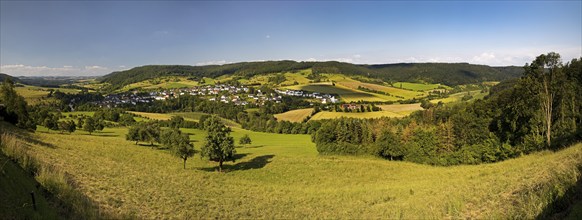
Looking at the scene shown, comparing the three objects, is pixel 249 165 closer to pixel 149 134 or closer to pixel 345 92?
pixel 149 134

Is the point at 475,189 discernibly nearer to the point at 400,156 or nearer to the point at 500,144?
the point at 500,144

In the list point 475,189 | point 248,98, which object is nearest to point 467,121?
point 475,189

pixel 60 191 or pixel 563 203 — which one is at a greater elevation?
pixel 60 191

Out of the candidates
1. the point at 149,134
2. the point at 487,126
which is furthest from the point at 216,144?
the point at 487,126

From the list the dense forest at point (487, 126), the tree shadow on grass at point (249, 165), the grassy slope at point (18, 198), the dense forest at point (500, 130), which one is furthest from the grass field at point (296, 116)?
the grassy slope at point (18, 198)

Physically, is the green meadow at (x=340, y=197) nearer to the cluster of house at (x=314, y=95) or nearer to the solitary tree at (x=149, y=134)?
the solitary tree at (x=149, y=134)

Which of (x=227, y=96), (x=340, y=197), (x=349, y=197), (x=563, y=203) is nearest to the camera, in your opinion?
(x=563, y=203)

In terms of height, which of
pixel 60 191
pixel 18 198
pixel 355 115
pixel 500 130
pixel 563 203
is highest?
pixel 18 198
